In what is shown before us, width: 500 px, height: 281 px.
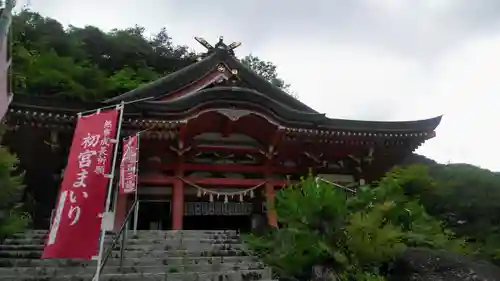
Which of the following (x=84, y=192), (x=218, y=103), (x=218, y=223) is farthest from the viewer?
(x=218, y=223)

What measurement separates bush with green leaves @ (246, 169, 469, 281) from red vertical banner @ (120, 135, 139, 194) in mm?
2373

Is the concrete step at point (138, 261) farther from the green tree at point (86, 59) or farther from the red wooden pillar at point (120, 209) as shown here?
the green tree at point (86, 59)

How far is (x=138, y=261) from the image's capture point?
19.8 feet

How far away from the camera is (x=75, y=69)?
67.9 feet

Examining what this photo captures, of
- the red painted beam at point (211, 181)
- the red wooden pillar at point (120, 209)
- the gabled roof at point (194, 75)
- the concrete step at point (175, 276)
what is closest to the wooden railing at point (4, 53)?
the concrete step at point (175, 276)

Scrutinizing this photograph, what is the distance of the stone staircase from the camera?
18.1ft

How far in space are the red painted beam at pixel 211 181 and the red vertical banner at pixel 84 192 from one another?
4.12m

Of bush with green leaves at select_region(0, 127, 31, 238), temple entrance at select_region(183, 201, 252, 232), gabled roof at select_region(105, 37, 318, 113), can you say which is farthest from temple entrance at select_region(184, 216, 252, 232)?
bush with green leaves at select_region(0, 127, 31, 238)

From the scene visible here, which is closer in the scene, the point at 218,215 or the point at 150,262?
the point at 150,262

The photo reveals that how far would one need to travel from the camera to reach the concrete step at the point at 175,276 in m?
5.33

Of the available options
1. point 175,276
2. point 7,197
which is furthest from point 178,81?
point 175,276

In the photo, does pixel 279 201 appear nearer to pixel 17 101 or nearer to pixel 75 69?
pixel 17 101

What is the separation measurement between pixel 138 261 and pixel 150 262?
173mm

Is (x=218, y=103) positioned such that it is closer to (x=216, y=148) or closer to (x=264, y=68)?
(x=216, y=148)
